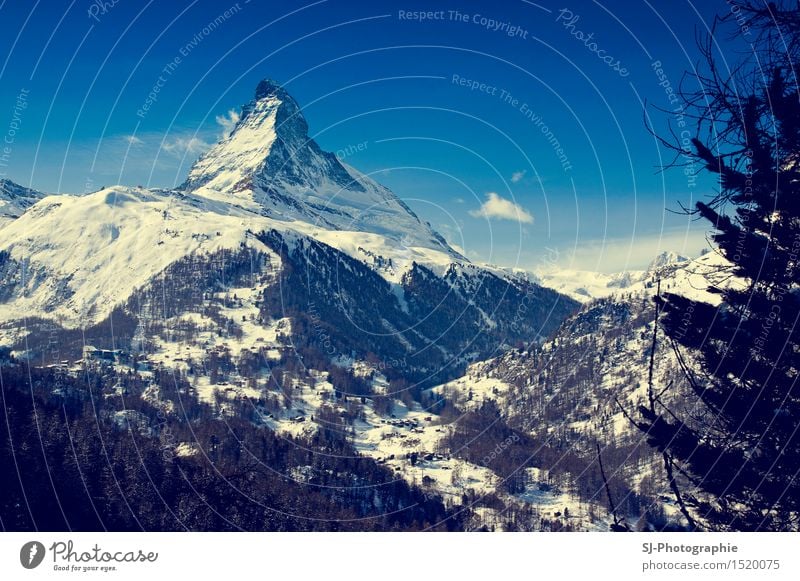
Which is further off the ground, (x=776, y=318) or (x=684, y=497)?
(x=776, y=318)

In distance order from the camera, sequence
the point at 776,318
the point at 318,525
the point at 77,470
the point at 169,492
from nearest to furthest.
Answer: the point at 776,318
the point at 77,470
the point at 169,492
the point at 318,525

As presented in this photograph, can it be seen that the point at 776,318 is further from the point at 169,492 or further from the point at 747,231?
the point at 169,492

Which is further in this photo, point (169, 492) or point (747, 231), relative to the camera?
point (169, 492)

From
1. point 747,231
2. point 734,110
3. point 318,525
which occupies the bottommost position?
point 318,525
